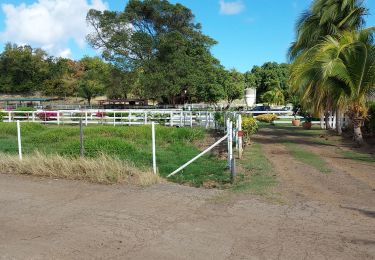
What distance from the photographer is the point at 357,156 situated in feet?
46.7

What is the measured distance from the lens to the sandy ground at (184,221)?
5258 mm

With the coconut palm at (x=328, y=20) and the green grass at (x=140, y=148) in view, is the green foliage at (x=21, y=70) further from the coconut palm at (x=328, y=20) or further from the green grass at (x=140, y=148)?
the coconut palm at (x=328, y=20)

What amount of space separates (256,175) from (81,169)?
158 inches

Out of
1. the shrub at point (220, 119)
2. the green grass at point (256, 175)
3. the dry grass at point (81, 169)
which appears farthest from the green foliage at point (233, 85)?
the dry grass at point (81, 169)

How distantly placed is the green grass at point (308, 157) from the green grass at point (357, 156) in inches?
38.5

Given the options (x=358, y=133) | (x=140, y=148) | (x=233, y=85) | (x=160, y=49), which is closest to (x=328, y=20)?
(x=358, y=133)

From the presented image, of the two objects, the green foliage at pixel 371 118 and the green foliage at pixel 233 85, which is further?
the green foliage at pixel 233 85

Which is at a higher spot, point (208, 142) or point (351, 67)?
point (351, 67)

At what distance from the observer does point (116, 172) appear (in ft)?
31.8

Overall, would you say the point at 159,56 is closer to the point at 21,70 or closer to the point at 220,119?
the point at 220,119

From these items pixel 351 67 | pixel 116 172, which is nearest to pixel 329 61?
pixel 351 67

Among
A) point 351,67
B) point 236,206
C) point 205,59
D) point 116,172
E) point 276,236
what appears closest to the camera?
point 276,236

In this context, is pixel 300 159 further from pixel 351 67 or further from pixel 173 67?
pixel 173 67

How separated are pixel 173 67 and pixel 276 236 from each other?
46.1m
